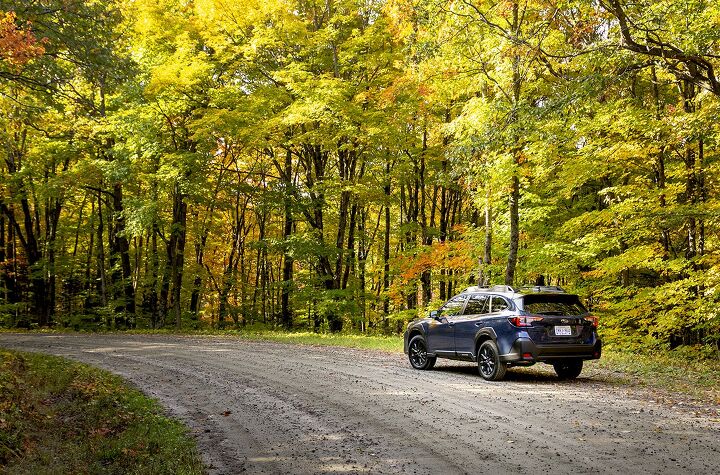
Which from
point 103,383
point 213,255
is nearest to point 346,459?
point 103,383

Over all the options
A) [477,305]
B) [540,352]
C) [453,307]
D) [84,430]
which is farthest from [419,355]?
[84,430]

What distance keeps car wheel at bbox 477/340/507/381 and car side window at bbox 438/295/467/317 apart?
4.13 feet

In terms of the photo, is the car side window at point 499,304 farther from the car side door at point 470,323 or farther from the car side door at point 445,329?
the car side door at point 445,329

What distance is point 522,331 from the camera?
34.2ft

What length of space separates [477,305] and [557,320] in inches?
71.1

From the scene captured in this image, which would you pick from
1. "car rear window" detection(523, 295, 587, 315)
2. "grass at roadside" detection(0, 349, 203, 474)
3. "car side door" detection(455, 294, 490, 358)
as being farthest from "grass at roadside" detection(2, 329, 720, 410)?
"grass at roadside" detection(0, 349, 203, 474)

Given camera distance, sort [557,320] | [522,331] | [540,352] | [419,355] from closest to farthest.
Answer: [540,352] < [522,331] < [557,320] < [419,355]

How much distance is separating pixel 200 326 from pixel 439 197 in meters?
17.6

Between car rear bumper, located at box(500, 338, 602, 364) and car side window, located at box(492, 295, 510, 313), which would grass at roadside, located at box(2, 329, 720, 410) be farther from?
car side window, located at box(492, 295, 510, 313)

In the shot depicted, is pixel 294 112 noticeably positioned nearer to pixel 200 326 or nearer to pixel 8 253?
pixel 200 326

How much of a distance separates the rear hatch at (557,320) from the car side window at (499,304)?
0.40 metres

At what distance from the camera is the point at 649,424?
6957 mm

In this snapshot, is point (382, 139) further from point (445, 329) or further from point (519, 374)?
point (519, 374)

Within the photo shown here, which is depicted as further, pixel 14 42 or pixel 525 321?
pixel 525 321
